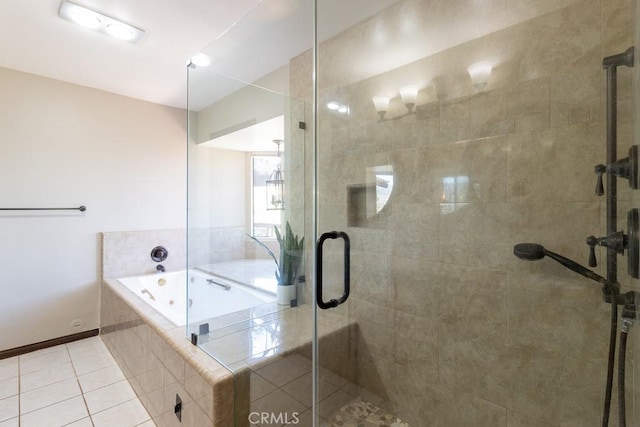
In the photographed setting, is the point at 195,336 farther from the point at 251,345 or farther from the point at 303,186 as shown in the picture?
the point at 303,186

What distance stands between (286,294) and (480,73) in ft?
5.26

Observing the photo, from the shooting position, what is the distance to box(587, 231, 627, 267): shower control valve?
1.00m

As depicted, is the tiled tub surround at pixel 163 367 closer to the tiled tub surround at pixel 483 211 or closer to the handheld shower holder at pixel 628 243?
the tiled tub surround at pixel 483 211

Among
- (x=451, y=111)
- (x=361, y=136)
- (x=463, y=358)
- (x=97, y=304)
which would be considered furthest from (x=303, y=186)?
(x=97, y=304)

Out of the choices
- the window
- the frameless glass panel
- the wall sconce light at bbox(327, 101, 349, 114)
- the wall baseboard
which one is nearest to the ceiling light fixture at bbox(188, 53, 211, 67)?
the frameless glass panel

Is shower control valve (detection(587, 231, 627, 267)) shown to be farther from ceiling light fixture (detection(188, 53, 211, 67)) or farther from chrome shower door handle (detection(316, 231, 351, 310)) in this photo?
ceiling light fixture (detection(188, 53, 211, 67))

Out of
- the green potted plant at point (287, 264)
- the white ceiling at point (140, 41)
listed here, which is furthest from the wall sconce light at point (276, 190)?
the white ceiling at point (140, 41)

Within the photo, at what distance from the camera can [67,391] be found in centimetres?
207

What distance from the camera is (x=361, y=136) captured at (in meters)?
1.79

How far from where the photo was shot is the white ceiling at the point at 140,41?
1.68 metres

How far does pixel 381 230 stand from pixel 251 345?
3.08ft

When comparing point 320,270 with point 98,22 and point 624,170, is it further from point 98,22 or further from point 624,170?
point 98,22

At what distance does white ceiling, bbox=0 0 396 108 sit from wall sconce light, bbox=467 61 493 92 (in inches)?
25.1

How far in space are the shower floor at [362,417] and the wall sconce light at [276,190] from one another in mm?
1246
